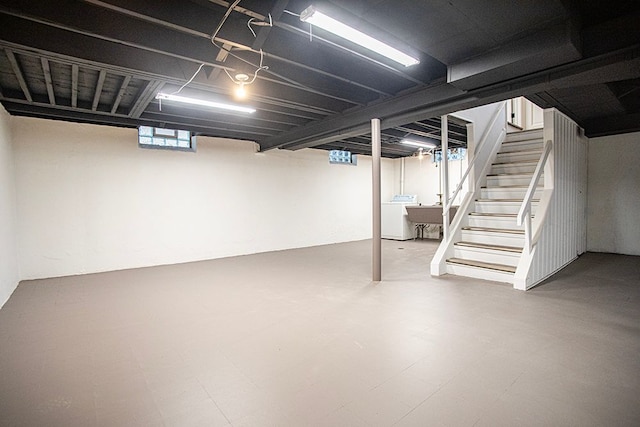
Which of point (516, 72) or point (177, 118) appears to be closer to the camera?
point (516, 72)

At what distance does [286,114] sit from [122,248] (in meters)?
3.82

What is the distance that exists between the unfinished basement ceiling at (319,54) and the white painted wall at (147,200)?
33.2 inches

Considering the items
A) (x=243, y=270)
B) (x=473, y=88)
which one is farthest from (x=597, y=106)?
(x=243, y=270)

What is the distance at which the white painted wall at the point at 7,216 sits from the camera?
13.0ft

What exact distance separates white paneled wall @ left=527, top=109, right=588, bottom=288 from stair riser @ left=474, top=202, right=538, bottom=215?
439 millimetres

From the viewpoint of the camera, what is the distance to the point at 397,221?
30.1 feet

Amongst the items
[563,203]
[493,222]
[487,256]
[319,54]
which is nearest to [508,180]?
[563,203]

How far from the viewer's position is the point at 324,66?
3.35m

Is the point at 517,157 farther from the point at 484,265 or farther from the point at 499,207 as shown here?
the point at 484,265

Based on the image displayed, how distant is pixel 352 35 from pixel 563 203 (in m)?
4.57

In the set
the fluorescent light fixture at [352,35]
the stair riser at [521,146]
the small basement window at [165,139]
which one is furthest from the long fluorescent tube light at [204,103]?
the stair riser at [521,146]

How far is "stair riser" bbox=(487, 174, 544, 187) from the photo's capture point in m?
5.44

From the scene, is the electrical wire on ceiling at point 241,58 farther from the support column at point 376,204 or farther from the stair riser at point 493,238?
the stair riser at point 493,238

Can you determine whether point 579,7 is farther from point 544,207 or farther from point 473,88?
point 544,207
